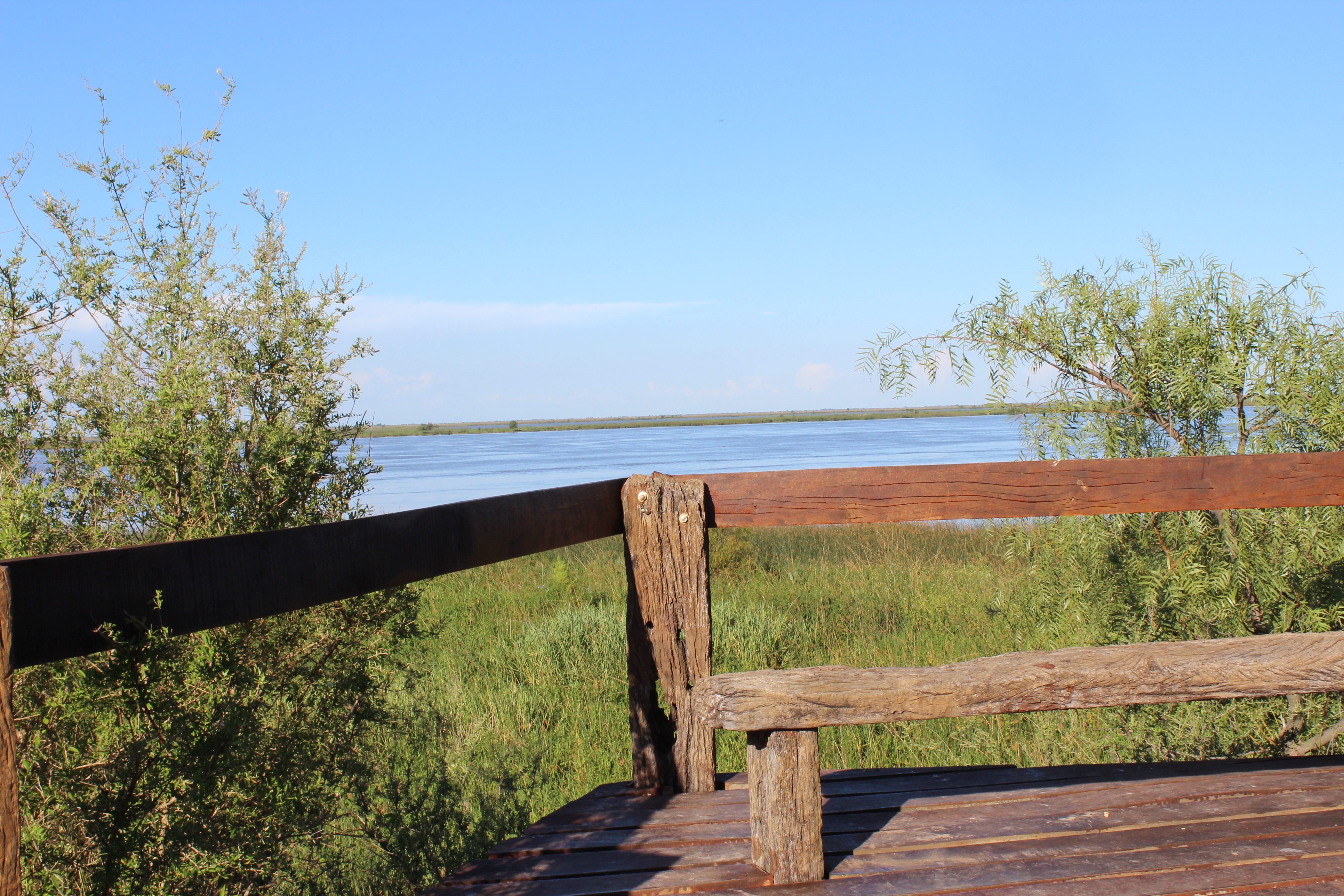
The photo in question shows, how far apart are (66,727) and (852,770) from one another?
7.41ft

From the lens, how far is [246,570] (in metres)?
1.64

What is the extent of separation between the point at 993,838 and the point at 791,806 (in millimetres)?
568

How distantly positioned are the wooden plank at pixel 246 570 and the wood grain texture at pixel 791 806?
0.81m

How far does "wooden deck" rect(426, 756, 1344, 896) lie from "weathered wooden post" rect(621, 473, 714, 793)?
9 cm

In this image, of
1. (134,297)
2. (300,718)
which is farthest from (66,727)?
(134,297)

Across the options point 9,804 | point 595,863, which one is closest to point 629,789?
point 595,863

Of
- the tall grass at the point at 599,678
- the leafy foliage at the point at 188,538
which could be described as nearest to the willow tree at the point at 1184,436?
the tall grass at the point at 599,678

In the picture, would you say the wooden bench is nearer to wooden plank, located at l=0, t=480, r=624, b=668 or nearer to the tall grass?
wooden plank, located at l=0, t=480, r=624, b=668

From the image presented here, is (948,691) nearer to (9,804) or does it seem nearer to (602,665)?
(9,804)

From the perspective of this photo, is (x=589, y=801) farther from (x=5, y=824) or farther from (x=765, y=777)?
(x=5, y=824)

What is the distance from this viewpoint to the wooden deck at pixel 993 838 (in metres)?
2.06

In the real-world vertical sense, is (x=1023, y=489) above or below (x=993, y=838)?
above

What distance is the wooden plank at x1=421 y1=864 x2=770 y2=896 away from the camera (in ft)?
6.90

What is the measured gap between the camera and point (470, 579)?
38.2ft
